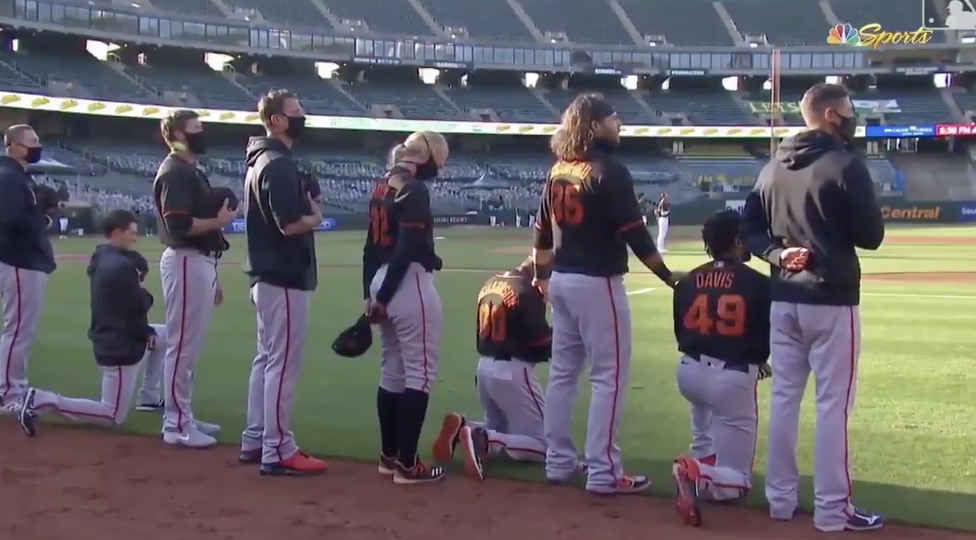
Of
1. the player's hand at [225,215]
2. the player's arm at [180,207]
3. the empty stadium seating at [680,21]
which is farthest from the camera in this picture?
the empty stadium seating at [680,21]

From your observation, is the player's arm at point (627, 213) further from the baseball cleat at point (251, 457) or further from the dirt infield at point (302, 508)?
the baseball cleat at point (251, 457)

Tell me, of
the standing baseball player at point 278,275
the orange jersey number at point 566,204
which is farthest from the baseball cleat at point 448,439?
the orange jersey number at point 566,204

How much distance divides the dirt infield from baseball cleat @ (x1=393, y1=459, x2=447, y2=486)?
8 centimetres

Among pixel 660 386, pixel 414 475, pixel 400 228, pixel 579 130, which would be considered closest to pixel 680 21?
pixel 660 386

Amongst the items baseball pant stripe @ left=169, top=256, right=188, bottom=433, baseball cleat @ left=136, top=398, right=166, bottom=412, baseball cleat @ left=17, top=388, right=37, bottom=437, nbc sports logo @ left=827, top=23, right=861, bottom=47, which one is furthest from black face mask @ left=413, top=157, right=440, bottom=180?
nbc sports logo @ left=827, top=23, right=861, bottom=47

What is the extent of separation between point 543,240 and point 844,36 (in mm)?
65641

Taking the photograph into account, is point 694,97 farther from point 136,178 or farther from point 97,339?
point 97,339

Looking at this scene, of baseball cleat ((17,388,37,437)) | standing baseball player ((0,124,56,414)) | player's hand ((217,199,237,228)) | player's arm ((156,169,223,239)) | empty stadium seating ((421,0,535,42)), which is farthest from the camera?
empty stadium seating ((421,0,535,42))

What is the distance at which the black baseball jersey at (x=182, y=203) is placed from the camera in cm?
655

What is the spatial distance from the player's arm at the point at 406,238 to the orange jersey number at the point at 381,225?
7.0 inches

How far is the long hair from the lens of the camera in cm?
550

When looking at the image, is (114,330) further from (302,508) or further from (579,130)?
(579,130)

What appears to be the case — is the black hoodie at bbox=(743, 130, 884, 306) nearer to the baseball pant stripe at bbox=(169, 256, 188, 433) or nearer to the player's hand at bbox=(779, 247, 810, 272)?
the player's hand at bbox=(779, 247, 810, 272)

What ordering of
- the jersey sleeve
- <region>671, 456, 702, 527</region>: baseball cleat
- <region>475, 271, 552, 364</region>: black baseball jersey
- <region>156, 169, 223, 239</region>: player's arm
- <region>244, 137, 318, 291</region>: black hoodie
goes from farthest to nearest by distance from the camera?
<region>156, 169, 223, 239</region>: player's arm → <region>475, 271, 552, 364</region>: black baseball jersey → <region>244, 137, 318, 291</region>: black hoodie → the jersey sleeve → <region>671, 456, 702, 527</region>: baseball cleat
